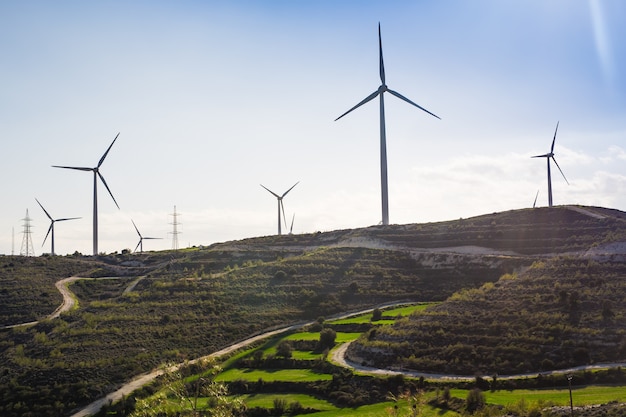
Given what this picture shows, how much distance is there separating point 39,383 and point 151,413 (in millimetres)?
37506

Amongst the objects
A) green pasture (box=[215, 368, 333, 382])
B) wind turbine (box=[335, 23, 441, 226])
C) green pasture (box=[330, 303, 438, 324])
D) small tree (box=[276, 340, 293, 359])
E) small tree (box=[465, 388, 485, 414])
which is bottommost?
green pasture (box=[215, 368, 333, 382])

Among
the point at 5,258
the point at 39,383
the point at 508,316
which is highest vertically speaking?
the point at 5,258

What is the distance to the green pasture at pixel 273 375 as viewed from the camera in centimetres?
6193

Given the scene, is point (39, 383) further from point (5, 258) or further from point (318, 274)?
point (5, 258)

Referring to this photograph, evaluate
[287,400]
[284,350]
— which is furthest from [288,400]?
[284,350]

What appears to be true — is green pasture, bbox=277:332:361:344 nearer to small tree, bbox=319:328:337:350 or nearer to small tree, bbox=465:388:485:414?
small tree, bbox=319:328:337:350

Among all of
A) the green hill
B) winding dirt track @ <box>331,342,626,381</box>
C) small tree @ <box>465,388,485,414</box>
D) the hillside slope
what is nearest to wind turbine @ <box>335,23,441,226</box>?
the green hill

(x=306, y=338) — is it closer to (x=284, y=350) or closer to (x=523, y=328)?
(x=284, y=350)

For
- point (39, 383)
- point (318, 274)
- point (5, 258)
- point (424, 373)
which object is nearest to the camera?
point (424, 373)

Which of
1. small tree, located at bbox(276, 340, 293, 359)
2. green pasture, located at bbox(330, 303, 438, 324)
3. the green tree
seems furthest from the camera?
green pasture, located at bbox(330, 303, 438, 324)

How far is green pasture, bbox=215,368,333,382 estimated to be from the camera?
61.9 meters

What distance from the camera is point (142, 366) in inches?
2960

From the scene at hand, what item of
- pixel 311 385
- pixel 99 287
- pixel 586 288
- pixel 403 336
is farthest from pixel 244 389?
pixel 99 287

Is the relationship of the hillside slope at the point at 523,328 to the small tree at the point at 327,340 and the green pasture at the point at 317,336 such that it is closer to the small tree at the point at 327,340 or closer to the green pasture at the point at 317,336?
the small tree at the point at 327,340
